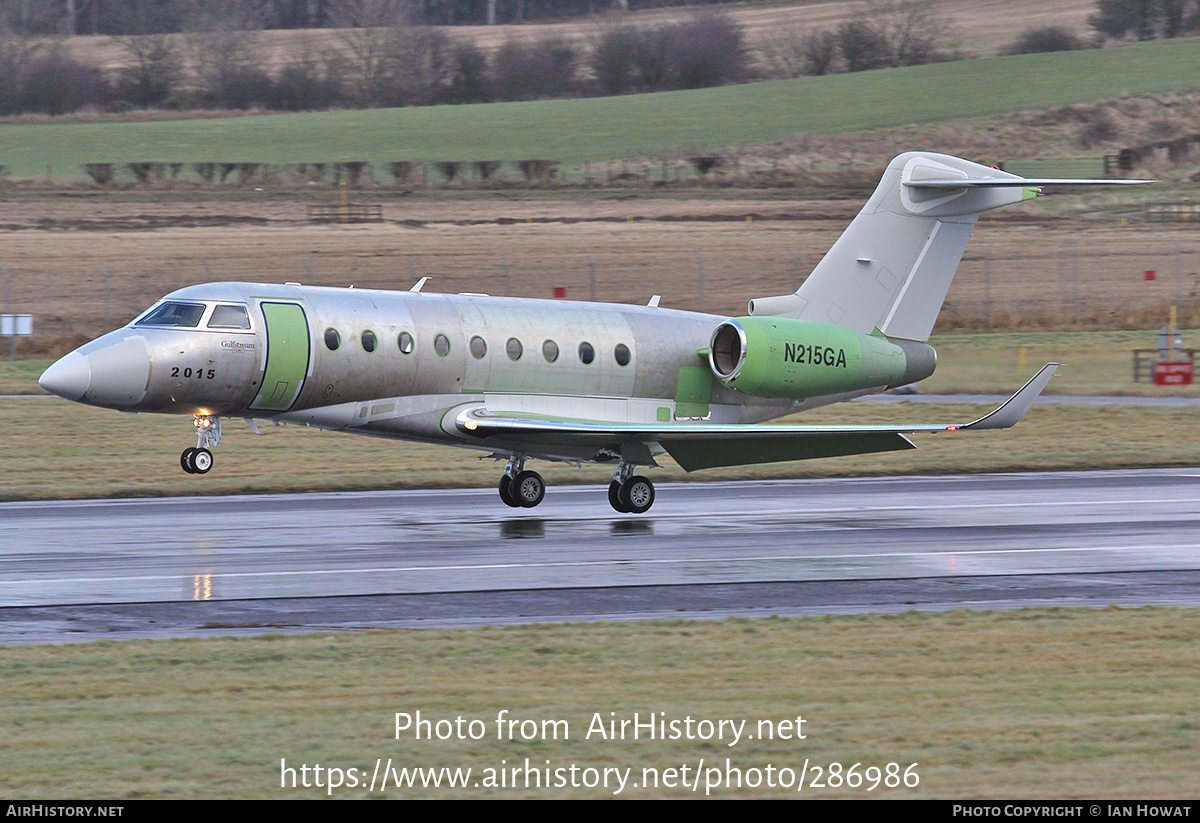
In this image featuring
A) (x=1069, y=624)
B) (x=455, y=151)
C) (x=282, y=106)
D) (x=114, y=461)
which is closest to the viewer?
(x=1069, y=624)

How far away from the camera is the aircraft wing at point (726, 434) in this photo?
22500 mm

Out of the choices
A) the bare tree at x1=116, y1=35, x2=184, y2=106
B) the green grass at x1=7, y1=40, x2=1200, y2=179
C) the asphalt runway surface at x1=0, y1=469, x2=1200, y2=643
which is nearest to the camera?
the asphalt runway surface at x1=0, y1=469, x2=1200, y2=643

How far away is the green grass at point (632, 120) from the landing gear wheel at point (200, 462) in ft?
254

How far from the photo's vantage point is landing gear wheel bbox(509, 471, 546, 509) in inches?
952

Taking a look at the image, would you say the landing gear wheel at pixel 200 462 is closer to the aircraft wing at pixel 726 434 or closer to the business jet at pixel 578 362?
the business jet at pixel 578 362

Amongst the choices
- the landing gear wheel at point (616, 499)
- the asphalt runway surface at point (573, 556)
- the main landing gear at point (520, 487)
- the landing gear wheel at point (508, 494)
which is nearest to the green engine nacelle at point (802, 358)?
the asphalt runway surface at point (573, 556)

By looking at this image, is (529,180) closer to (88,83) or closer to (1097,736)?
(88,83)

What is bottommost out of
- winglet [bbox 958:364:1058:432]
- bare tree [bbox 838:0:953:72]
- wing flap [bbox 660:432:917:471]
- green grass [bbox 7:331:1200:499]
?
green grass [bbox 7:331:1200:499]

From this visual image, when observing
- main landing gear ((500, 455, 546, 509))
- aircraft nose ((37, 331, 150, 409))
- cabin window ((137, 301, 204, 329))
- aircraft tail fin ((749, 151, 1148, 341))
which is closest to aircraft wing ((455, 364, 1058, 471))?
main landing gear ((500, 455, 546, 509))

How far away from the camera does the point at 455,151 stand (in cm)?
10562

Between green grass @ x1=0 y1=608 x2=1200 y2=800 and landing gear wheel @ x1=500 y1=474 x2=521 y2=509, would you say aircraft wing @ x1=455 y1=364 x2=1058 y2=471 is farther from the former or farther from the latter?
green grass @ x1=0 y1=608 x2=1200 y2=800

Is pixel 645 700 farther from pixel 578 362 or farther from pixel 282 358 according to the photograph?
pixel 578 362
